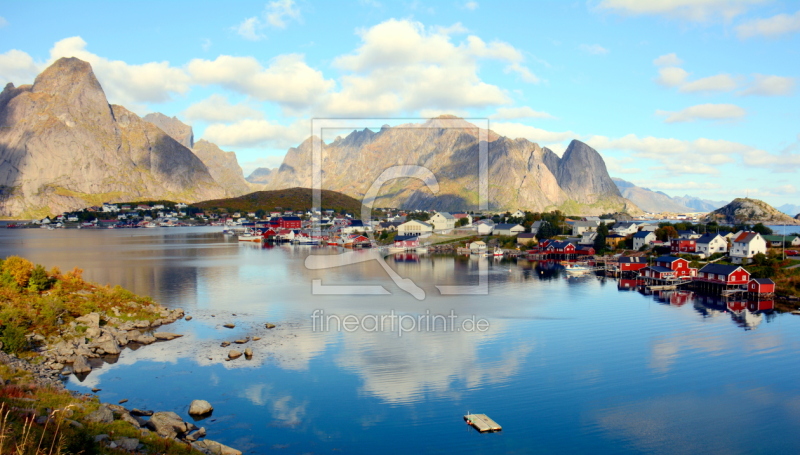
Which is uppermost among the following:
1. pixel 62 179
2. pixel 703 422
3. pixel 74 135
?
pixel 74 135

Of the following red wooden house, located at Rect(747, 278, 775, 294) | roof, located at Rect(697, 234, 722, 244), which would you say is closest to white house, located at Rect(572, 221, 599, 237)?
roof, located at Rect(697, 234, 722, 244)

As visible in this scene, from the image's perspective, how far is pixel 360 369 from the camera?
1689 cm

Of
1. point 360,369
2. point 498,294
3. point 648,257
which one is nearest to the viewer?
point 360,369

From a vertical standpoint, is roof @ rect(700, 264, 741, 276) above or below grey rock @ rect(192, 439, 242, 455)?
above

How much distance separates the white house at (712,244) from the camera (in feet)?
136

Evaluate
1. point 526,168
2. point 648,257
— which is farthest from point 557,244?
point 526,168

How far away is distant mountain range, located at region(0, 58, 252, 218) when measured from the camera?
152875 mm

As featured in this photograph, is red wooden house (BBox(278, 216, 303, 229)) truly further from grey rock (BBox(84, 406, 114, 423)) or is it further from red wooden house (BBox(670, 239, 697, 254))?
grey rock (BBox(84, 406, 114, 423))

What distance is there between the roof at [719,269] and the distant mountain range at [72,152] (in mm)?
161416

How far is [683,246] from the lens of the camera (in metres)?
44.1

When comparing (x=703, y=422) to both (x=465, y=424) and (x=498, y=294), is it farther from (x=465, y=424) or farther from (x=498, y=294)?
(x=498, y=294)

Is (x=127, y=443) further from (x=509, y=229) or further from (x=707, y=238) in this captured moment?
(x=509, y=229)

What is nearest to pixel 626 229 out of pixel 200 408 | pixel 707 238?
pixel 707 238

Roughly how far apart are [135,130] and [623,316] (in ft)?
684
